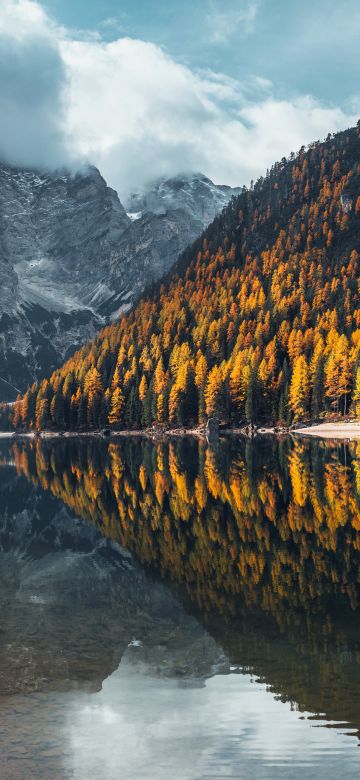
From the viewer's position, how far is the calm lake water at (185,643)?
11.6m

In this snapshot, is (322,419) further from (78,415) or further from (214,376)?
(78,415)

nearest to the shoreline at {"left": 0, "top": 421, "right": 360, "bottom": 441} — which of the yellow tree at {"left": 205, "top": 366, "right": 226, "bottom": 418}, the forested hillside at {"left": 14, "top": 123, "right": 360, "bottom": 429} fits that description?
the forested hillside at {"left": 14, "top": 123, "right": 360, "bottom": 429}

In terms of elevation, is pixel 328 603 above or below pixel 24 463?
below

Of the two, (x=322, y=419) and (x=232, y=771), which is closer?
(x=232, y=771)

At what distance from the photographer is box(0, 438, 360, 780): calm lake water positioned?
38.2ft

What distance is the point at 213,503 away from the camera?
41844mm

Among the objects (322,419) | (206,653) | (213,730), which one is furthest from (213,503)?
(322,419)

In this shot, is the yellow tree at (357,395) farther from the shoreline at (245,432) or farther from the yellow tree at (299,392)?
the yellow tree at (299,392)

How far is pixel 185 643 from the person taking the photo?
17.4 meters

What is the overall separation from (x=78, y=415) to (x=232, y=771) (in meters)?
174

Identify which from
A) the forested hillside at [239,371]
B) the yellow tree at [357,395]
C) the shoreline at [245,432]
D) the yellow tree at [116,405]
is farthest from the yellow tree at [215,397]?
the yellow tree at [357,395]

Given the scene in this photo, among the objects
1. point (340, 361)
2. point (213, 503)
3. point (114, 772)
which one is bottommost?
point (114, 772)

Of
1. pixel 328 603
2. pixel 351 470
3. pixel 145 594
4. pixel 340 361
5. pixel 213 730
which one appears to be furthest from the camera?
pixel 340 361

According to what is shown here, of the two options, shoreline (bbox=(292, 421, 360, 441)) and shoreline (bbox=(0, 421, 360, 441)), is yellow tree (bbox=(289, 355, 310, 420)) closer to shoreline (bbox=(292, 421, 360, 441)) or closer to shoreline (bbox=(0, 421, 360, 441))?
shoreline (bbox=(0, 421, 360, 441))
